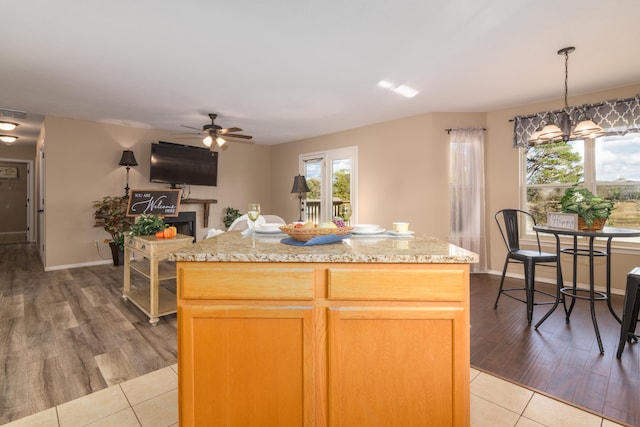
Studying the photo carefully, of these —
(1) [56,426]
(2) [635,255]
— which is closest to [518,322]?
(2) [635,255]

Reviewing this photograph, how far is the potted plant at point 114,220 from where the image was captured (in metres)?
5.05

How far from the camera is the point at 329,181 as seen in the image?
6.18 metres

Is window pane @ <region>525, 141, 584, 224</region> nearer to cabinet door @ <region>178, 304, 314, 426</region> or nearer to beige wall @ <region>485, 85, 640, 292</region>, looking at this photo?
beige wall @ <region>485, 85, 640, 292</region>

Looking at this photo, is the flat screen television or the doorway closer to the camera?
the flat screen television

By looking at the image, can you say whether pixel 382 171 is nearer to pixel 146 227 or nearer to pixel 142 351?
pixel 146 227

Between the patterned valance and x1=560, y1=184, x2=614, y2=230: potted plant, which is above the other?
the patterned valance

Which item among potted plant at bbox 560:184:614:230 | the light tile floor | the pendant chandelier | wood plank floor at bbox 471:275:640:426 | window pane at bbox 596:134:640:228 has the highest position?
the pendant chandelier

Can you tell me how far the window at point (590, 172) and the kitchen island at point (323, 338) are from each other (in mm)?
3878

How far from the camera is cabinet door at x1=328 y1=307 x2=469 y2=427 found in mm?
1236

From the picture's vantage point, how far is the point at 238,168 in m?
7.05

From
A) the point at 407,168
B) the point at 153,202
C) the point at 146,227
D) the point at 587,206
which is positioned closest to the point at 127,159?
the point at 153,202

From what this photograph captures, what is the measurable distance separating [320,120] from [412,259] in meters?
4.36

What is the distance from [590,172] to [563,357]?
9.20 ft

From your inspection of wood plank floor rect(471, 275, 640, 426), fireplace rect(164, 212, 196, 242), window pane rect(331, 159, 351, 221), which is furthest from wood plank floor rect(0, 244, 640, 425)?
window pane rect(331, 159, 351, 221)
